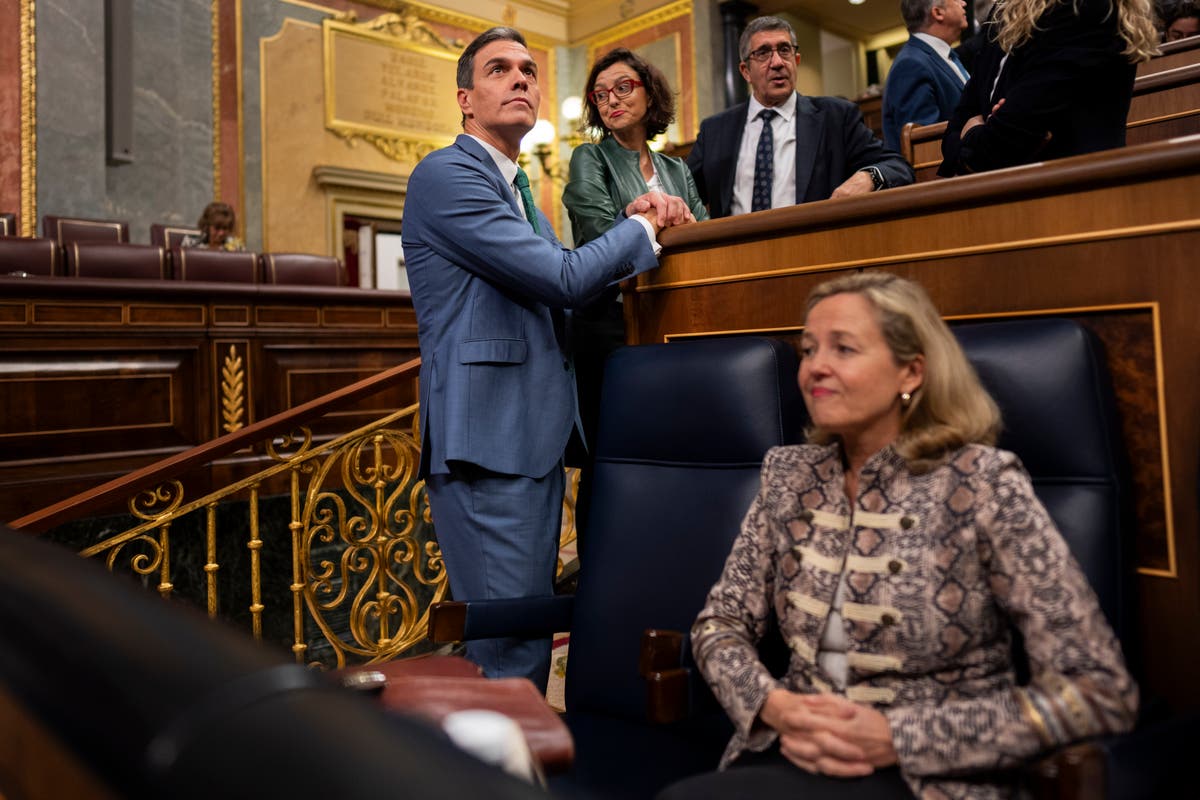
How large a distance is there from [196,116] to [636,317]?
6.69 m

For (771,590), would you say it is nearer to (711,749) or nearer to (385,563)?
(711,749)

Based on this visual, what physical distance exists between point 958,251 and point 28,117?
Answer: 23.1ft

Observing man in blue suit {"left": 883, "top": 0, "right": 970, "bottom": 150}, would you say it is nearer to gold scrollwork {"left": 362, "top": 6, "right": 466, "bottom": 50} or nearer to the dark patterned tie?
the dark patterned tie

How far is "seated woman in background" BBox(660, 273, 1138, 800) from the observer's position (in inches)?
39.2

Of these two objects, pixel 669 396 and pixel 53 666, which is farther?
pixel 669 396

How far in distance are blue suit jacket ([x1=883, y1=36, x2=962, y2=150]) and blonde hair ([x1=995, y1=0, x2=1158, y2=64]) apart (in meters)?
1.37

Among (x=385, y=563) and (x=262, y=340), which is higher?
(x=262, y=340)

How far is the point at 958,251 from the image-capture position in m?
1.42

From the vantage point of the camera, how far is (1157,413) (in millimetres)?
1224

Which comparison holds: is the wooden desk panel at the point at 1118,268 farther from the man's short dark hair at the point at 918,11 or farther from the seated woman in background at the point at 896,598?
the man's short dark hair at the point at 918,11

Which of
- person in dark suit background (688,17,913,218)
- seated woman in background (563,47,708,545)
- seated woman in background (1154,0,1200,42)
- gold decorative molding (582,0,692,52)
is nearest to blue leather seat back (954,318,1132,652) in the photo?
seated woman in background (563,47,708,545)

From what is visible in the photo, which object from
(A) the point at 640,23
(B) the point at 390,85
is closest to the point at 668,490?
(B) the point at 390,85

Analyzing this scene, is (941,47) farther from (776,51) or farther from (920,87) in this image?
(776,51)

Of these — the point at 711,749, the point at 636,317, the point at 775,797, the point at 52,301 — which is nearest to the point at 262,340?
the point at 52,301
